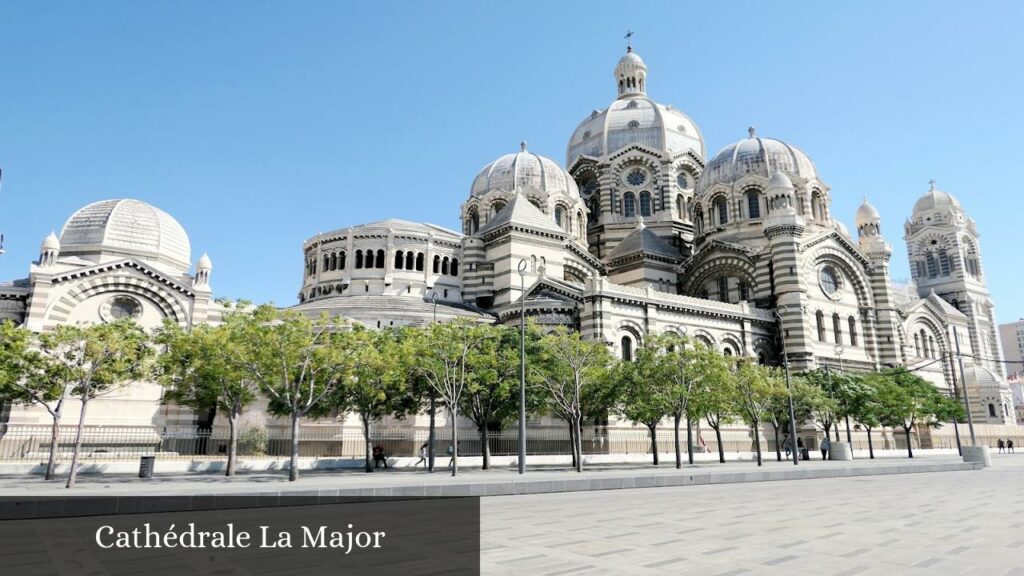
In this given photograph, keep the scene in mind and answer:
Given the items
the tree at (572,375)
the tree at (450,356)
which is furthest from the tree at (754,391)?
the tree at (450,356)

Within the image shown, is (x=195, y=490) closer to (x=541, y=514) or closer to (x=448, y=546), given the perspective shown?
(x=541, y=514)

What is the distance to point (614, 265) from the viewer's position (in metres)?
60.8

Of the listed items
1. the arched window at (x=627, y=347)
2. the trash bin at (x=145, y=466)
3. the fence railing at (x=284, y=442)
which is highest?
the arched window at (x=627, y=347)

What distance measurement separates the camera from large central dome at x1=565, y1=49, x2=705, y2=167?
228ft

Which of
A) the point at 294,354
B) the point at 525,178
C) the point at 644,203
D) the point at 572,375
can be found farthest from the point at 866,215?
the point at 294,354

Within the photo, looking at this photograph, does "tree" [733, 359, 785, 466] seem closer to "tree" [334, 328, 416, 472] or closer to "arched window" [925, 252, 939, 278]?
"tree" [334, 328, 416, 472]

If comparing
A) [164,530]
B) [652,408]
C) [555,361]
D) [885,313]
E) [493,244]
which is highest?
[493,244]

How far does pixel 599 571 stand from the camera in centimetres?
774

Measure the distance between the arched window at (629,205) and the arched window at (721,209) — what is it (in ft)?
29.6

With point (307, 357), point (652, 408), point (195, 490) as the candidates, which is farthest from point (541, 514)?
point (652, 408)

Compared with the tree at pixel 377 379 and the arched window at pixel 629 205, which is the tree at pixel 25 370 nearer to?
the tree at pixel 377 379

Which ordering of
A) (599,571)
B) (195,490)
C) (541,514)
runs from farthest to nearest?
(195,490) < (541,514) < (599,571)

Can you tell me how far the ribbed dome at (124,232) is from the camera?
4694 cm

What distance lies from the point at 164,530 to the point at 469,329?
1941cm
